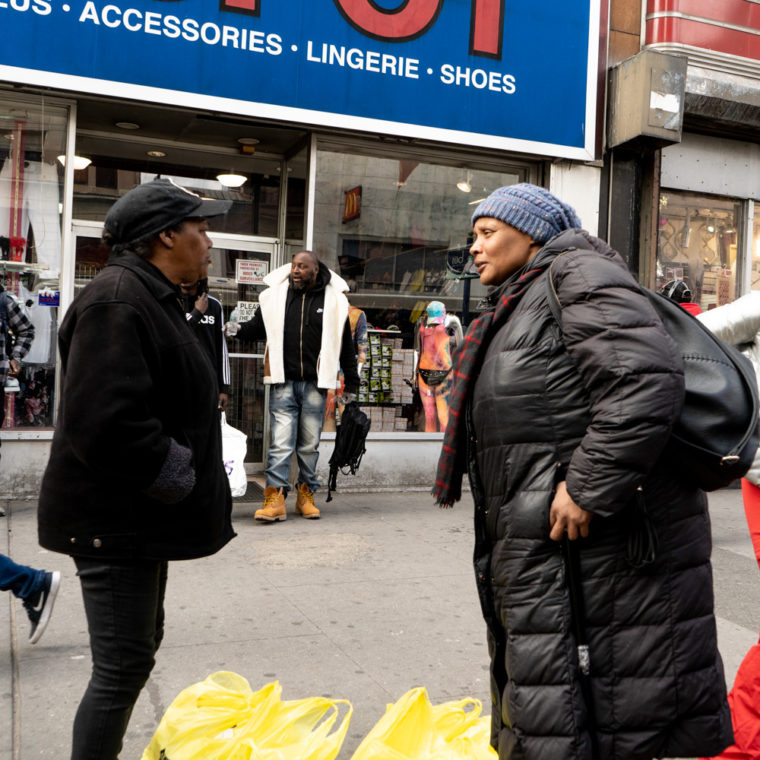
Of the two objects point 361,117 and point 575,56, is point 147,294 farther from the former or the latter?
point 575,56

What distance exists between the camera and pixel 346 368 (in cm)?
690

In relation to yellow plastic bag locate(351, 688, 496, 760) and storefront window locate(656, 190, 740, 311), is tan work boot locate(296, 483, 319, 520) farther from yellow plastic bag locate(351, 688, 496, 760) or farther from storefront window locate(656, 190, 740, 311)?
storefront window locate(656, 190, 740, 311)

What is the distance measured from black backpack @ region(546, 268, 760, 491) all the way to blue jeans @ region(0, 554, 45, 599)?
2453 mm

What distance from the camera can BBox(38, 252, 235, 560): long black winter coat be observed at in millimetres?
2156

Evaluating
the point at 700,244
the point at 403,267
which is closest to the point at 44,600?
the point at 403,267

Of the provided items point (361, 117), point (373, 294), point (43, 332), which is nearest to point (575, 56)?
point (361, 117)

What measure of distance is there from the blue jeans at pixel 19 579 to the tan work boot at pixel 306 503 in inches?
132

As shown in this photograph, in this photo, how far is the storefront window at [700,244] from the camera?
938 cm

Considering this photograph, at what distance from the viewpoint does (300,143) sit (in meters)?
8.05

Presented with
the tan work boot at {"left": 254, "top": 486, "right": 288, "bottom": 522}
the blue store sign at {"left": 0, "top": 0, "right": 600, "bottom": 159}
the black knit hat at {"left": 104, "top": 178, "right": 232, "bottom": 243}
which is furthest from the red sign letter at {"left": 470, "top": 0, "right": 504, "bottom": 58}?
the black knit hat at {"left": 104, "top": 178, "right": 232, "bottom": 243}

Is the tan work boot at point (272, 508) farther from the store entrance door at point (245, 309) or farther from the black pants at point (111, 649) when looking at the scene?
the black pants at point (111, 649)

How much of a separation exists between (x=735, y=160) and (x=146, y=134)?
20.9 ft

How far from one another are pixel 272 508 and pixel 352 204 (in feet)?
10.3

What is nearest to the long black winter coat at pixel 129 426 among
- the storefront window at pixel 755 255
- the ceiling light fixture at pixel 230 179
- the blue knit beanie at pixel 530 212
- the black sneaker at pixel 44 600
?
the blue knit beanie at pixel 530 212
